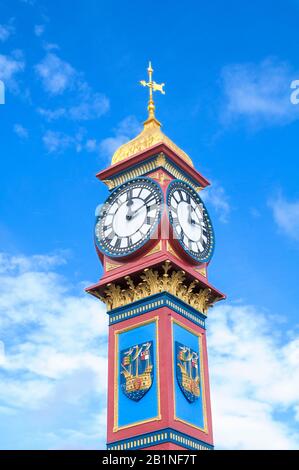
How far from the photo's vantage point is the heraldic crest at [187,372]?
102 feet

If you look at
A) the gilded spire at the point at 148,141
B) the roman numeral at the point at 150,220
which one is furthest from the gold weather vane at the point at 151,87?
the roman numeral at the point at 150,220

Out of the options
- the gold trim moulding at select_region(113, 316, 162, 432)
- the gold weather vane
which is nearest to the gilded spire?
the gold weather vane

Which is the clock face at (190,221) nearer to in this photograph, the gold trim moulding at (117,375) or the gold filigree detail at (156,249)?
the gold filigree detail at (156,249)

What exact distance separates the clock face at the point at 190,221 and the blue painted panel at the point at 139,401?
4007 mm

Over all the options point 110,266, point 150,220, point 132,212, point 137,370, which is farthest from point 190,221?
point 137,370

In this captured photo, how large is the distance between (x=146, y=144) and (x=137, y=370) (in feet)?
34.9

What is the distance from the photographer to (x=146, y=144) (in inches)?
1444

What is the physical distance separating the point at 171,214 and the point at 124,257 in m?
2.63

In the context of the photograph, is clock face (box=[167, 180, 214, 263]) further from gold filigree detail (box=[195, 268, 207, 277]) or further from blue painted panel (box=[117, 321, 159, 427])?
blue painted panel (box=[117, 321, 159, 427])

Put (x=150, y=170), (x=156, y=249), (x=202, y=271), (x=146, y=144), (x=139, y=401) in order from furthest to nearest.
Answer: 1. (x=146, y=144)
2. (x=150, y=170)
3. (x=202, y=271)
4. (x=156, y=249)
5. (x=139, y=401)

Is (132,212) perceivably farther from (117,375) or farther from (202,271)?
(117,375)

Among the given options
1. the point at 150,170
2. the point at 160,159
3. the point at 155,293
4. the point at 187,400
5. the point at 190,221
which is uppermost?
the point at 160,159

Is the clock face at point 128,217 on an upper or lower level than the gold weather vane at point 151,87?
lower
